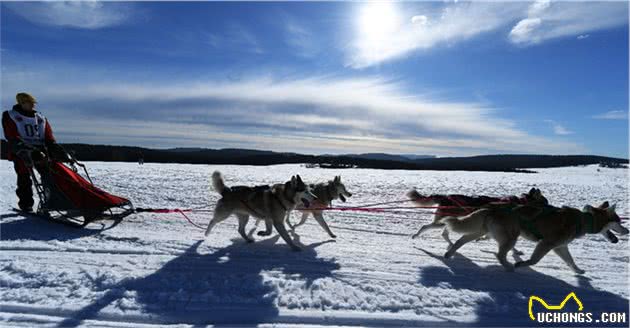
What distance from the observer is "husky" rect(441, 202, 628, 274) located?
3.62 m

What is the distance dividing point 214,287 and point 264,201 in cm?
162

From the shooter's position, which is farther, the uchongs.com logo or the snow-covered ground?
the uchongs.com logo

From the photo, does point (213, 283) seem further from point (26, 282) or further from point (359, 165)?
point (359, 165)

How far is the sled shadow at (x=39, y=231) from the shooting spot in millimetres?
4176

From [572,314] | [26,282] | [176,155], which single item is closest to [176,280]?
[26,282]

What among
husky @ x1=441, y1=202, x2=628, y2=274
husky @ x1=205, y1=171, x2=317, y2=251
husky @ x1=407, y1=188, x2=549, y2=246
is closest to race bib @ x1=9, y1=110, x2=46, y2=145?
husky @ x1=205, y1=171, x2=317, y2=251

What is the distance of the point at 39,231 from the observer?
14.5 feet

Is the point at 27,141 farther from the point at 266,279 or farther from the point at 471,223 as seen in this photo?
the point at 471,223

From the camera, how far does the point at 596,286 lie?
3545mm

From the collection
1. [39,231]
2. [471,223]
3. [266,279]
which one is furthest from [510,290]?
[39,231]

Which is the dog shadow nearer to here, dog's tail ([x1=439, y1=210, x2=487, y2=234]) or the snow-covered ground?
the snow-covered ground

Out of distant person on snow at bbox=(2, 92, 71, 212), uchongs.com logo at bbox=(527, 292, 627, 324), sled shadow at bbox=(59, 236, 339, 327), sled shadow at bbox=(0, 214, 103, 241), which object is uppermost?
distant person on snow at bbox=(2, 92, 71, 212)

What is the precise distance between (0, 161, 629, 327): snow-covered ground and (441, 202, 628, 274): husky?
11.6 inches

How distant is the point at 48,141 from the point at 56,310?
3773mm
